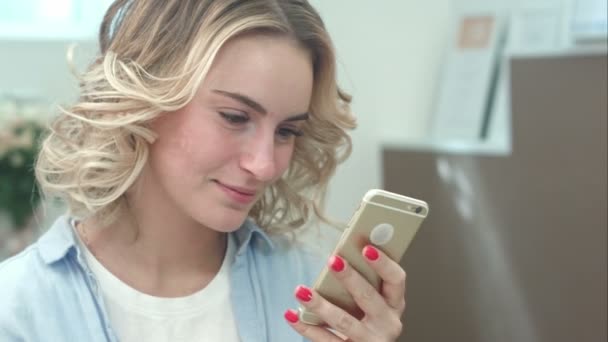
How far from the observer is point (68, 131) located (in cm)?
98

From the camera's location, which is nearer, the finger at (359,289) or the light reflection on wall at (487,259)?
the finger at (359,289)

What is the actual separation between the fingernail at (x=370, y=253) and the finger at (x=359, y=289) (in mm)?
26

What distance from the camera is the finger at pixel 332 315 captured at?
83 cm

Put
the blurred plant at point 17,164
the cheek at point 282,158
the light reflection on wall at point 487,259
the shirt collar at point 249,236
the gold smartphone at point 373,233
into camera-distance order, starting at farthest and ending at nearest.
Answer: the blurred plant at point 17,164
the light reflection on wall at point 487,259
the shirt collar at point 249,236
the cheek at point 282,158
the gold smartphone at point 373,233

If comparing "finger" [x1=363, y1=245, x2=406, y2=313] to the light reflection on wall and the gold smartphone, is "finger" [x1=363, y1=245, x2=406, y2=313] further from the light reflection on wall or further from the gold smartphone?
the light reflection on wall

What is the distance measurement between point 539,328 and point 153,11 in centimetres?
75

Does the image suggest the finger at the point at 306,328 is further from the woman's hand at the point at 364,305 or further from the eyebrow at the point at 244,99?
the eyebrow at the point at 244,99

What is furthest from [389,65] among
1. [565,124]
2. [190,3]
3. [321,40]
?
[190,3]

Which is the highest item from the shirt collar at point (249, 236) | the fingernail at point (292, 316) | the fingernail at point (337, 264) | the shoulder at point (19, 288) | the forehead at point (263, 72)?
the forehead at point (263, 72)

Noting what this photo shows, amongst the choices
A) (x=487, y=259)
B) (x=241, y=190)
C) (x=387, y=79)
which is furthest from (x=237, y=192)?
(x=387, y=79)

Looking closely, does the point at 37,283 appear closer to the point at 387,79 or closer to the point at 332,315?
the point at 332,315

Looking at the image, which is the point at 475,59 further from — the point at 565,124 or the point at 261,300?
the point at 261,300

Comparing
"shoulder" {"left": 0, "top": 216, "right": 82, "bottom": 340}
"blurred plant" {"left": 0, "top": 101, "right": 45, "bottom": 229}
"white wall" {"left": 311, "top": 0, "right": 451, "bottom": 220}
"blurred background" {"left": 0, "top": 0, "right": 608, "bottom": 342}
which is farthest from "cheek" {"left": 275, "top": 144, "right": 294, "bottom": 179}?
"blurred plant" {"left": 0, "top": 101, "right": 45, "bottom": 229}

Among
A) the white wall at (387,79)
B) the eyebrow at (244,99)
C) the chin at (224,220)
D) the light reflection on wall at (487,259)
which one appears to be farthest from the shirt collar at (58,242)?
the white wall at (387,79)
